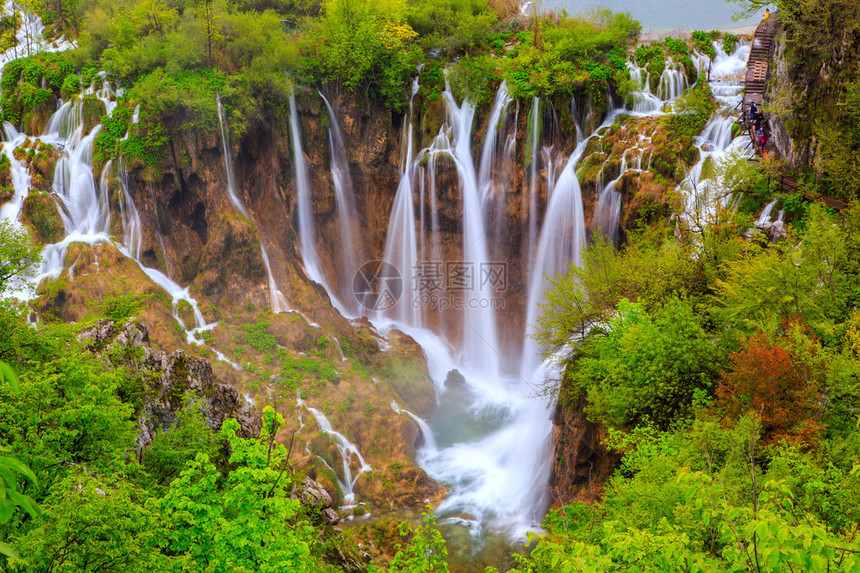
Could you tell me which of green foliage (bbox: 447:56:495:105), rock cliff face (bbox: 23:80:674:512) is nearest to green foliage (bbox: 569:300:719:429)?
rock cliff face (bbox: 23:80:674:512)

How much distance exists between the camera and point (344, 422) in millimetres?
22938

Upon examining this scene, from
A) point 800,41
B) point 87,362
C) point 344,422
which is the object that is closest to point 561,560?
point 87,362

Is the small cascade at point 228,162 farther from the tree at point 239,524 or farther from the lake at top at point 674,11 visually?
the lake at top at point 674,11

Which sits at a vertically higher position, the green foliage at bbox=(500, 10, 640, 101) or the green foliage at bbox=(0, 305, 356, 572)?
the green foliage at bbox=(500, 10, 640, 101)

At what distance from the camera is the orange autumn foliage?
10836 mm

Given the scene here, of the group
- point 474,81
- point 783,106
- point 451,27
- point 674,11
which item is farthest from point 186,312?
point 674,11

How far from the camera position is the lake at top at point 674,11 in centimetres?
4672

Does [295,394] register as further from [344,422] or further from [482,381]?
[482,381]

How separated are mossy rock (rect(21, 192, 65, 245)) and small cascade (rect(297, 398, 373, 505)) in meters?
15.0

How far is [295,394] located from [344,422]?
2.48 metres

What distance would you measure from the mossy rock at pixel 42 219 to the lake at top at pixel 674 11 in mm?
39205
